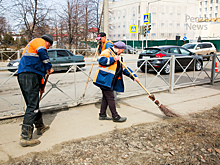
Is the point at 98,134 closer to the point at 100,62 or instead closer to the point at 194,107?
the point at 100,62

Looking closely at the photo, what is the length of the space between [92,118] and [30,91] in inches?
66.1

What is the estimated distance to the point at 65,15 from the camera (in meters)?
20.0

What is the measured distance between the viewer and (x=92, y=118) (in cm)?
465

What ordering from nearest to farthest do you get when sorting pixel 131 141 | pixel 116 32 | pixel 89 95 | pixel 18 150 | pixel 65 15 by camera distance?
pixel 18 150 → pixel 131 141 → pixel 89 95 → pixel 65 15 → pixel 116 32

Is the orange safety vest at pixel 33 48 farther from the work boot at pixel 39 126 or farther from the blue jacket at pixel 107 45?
the blue jacket at pixel 107 45

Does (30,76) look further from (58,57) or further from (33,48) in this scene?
(58,57)

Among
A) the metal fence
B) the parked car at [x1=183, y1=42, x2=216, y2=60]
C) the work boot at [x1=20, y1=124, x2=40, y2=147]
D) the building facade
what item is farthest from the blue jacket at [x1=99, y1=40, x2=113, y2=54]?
the building facade

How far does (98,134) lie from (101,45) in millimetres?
2729

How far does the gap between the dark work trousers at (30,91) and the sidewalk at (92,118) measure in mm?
499

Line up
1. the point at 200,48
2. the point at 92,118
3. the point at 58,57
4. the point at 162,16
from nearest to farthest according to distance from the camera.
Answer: the point at 92,118 < the point at 58,57 < the point at 200,48 < the point at 162,16

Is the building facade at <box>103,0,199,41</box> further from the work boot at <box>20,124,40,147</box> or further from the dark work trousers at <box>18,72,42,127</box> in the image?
the work boot at <box>20,124,40,147</box>

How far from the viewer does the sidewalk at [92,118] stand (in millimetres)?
3521

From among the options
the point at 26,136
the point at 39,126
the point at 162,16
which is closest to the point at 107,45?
the point at 39,126

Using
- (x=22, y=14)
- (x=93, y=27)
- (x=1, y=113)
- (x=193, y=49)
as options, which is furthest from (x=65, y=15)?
(x=1, y=113)
